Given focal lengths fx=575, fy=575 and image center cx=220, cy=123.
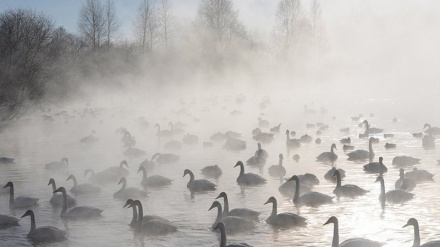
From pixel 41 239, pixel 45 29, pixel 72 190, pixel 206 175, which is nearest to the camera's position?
pixel 41 239

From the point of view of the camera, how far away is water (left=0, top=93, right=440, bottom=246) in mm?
15203

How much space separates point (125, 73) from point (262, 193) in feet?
219

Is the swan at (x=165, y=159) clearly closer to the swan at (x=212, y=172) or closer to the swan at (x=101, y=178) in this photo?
the swan at (x=212, y=172)

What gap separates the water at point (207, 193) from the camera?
49.9ft

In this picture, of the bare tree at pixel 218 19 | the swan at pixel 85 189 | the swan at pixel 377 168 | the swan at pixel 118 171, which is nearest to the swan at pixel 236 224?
the swan at pixel 85 189

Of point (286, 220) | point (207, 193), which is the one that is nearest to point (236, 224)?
point (286, 220)

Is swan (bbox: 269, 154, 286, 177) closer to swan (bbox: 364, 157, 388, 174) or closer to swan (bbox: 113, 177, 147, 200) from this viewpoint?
swan (bbox: 364, 157, 388, 174)

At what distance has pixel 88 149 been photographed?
35.1 metres

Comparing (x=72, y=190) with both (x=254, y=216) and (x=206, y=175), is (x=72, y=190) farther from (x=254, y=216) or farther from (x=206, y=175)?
(x=254, y=216)

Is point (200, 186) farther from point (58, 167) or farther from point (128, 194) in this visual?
point (58, 167)

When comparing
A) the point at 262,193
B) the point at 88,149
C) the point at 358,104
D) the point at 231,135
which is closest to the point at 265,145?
the point at 231,135

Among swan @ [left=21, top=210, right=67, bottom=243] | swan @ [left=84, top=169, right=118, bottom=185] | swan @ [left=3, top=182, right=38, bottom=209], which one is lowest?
swan @ [left=21, top=210, right=67, bottom=243]

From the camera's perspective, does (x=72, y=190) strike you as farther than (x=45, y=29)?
No

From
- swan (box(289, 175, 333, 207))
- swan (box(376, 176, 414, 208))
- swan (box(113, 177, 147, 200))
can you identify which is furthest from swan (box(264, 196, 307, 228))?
swan (box(113, 177, 147, 200))
